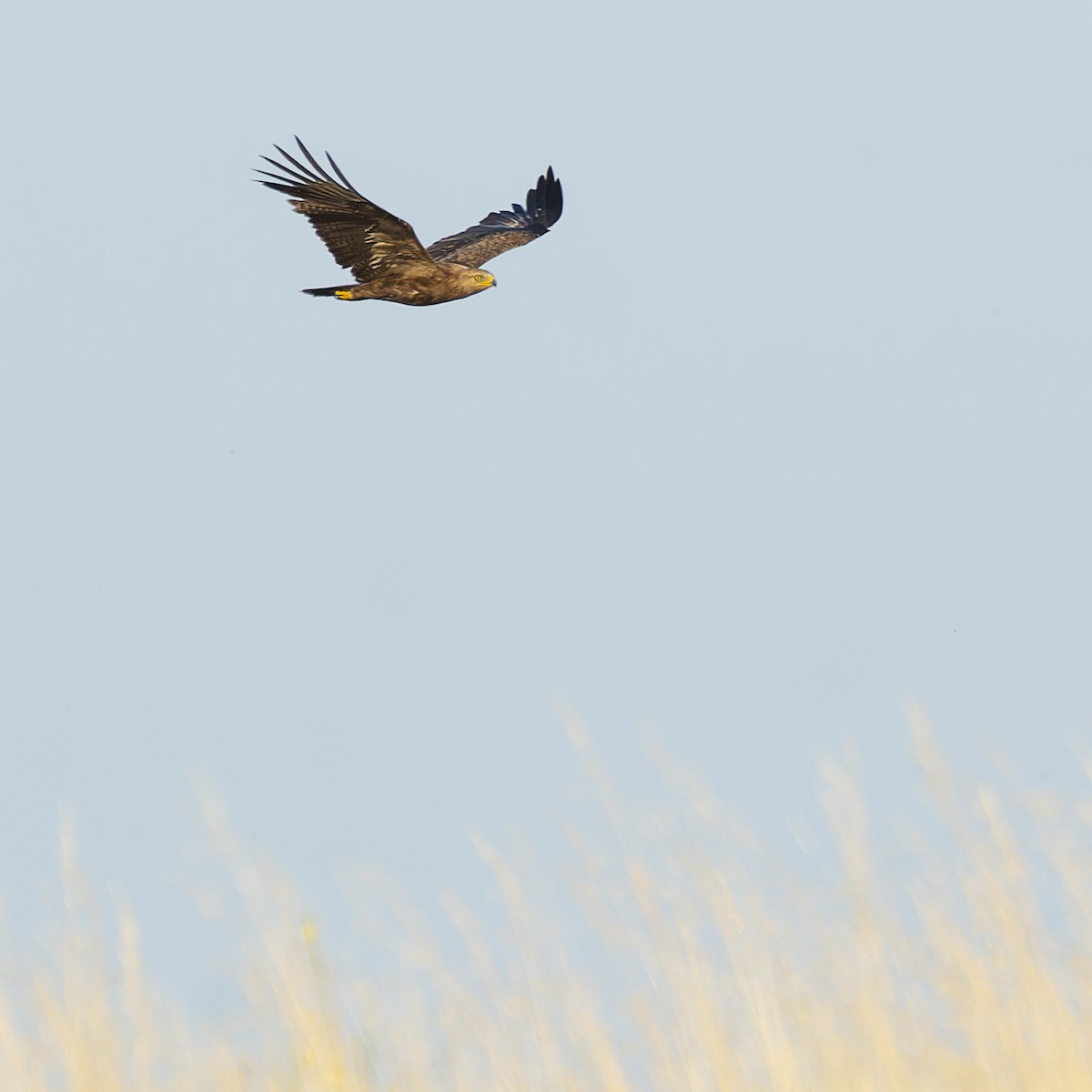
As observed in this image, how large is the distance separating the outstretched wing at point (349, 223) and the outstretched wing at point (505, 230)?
1.65m

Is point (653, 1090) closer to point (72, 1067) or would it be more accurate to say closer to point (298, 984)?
point (298, 984)

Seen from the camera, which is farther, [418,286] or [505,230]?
[505,230]

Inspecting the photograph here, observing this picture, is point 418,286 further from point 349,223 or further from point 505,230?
point 505,230

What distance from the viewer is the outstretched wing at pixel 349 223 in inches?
301

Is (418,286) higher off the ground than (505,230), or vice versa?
(505,230)

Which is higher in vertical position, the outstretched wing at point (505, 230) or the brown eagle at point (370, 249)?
the outstretched wing at point (505, 230)

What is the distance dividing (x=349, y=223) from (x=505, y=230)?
3478 mm

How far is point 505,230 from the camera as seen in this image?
37.6 ft

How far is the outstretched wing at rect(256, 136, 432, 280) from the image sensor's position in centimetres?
764

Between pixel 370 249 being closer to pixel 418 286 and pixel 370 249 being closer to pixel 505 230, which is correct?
pixel 418 286

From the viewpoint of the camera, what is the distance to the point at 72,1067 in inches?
143

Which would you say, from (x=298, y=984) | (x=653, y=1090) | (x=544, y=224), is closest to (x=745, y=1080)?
(x=653, y=1090)

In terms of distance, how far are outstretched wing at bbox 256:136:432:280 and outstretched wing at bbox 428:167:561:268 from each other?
65.1 inches

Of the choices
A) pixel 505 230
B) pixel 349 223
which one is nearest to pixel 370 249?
pixel 349 223
